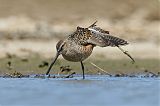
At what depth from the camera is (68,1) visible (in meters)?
19.7

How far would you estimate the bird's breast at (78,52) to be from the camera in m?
11.4

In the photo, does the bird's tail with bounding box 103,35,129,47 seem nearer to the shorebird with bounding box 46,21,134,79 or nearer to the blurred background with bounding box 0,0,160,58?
the shorebird with bounding box 46,21,134,79

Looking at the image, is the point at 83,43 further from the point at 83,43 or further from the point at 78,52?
the point at 78,52

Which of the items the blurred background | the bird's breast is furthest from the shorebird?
the blurred background

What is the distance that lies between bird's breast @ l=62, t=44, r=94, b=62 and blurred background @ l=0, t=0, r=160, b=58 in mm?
4074

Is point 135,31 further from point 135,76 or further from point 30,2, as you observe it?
point 135,76

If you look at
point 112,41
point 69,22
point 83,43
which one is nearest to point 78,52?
point 83,43

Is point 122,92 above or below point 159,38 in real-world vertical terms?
below

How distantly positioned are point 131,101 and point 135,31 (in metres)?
9.03

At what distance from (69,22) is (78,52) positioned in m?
6.82

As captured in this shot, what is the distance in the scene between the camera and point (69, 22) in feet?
59.8

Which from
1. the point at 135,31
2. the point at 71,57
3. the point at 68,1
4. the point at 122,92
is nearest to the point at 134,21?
the point at 135,31

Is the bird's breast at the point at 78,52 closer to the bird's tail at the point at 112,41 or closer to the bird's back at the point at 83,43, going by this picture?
the bird's back at the point at 83,43

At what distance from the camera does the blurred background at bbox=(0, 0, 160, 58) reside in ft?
54.6
